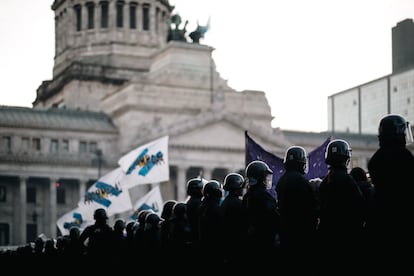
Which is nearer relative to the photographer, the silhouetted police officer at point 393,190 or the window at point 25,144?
the silhouetted police officer at point 393,190

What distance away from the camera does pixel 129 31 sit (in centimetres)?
13088

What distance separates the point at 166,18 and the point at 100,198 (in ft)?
306

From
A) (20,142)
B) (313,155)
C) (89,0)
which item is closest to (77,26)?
(89,0)

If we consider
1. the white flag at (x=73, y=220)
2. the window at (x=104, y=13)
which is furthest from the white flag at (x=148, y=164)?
the window at (x=104, y=13)

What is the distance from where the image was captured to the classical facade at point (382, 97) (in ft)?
346

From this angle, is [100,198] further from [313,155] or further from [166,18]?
[166,18]

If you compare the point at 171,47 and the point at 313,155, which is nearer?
the point at 313,155

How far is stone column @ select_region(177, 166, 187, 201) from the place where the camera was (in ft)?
339

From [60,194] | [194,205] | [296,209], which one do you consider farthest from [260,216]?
[60,194]

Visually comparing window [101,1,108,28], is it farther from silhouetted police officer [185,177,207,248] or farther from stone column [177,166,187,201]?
silhouetted police officer [185,177,207,248]

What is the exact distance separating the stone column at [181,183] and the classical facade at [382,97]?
22.4 m

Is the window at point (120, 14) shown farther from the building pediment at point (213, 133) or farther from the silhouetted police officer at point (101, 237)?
the silhouetted police officer at point (101, 237)

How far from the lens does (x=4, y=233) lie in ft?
337

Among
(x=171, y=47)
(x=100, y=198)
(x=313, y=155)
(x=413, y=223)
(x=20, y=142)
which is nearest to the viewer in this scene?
(x=413, y=223)
